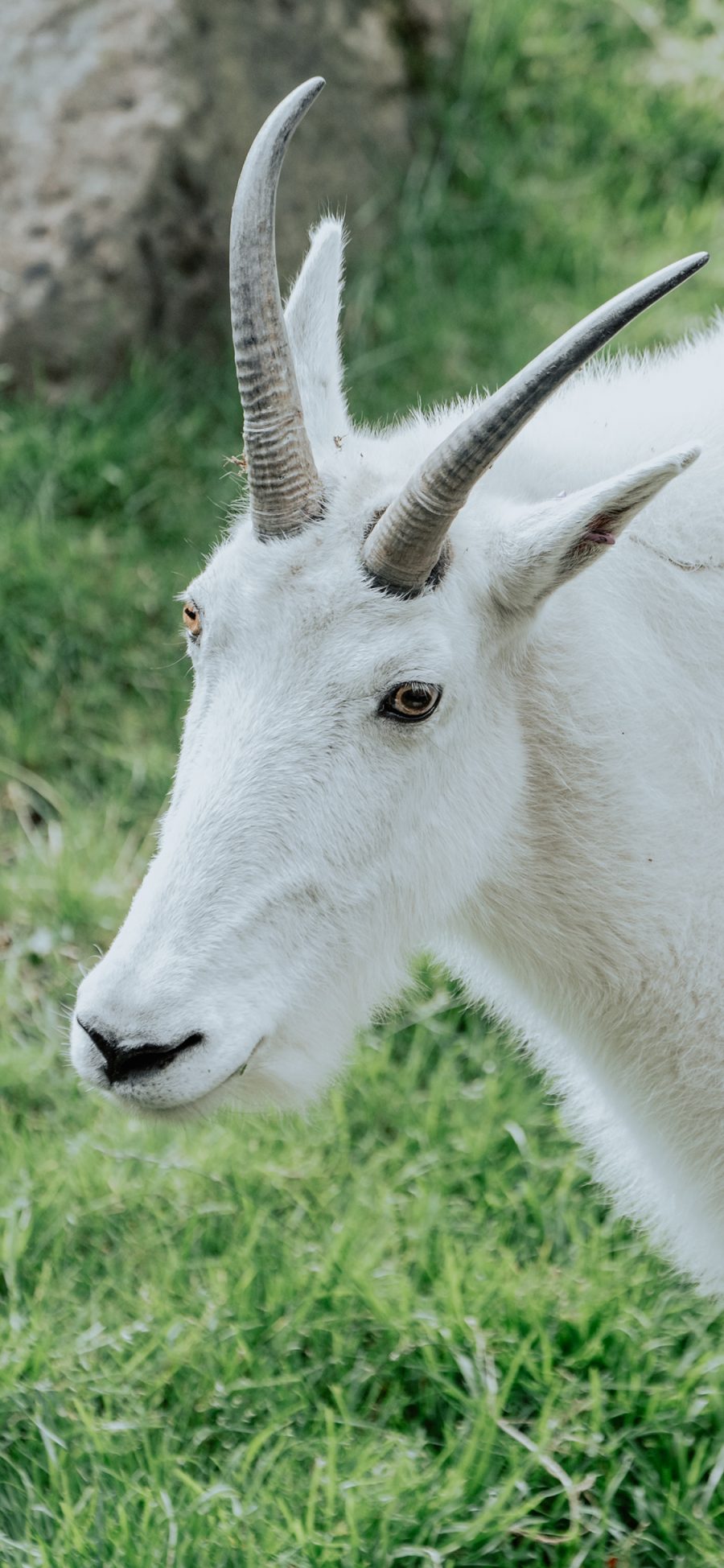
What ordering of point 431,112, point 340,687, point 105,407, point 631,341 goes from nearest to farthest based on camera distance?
1. point 340,687
2. point 105,407
3. point 631,341
4. point 431,112

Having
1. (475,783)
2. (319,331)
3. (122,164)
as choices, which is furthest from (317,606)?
(122,164)

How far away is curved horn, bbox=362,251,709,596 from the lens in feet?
8.92

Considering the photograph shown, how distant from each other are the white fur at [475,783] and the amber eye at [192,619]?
76 mm

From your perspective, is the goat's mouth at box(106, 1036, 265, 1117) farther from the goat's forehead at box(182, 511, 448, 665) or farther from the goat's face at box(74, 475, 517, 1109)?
the goat's forehead at box(182, 511, 448, 665)

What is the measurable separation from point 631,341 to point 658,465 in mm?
4893

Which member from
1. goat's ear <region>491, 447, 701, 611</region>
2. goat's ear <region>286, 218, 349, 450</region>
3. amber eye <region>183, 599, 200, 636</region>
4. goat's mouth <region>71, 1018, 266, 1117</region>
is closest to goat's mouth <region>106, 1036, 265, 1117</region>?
goat's mouth <region>71, 1018, 266, 1117</region>

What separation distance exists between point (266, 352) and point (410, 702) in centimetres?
74

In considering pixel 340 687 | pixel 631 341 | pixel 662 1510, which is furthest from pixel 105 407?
pixel 662 1510

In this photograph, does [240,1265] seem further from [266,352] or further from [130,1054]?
[266,352]

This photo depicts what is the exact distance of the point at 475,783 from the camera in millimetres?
3166

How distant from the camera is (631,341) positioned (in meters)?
7.31

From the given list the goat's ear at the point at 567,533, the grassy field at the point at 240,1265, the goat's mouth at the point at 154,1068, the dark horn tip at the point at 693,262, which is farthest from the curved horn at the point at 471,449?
the grassy field at the point at 240,1265

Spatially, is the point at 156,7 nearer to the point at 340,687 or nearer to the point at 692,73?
the point at 692,73

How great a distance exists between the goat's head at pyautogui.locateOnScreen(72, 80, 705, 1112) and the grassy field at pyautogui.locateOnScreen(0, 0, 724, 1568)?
0.84m
